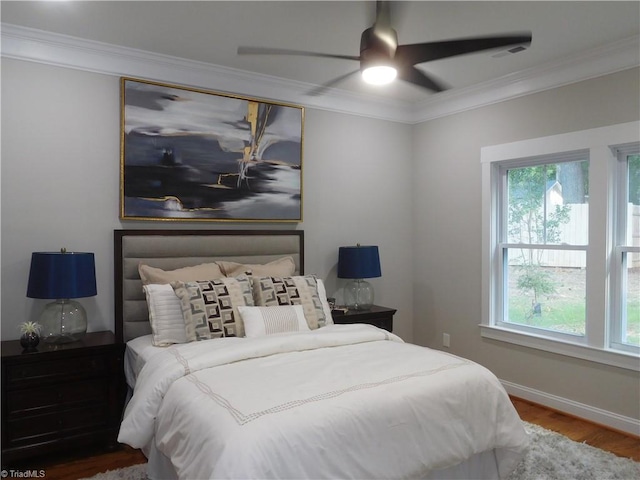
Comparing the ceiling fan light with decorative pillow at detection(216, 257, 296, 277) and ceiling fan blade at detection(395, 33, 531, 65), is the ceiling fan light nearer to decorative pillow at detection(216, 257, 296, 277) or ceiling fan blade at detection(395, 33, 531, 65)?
ceiling fan blade at detection(395, 33, 531, 65)

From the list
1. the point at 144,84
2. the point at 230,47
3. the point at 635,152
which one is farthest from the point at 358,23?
the point at 635,152

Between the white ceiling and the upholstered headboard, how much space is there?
53.5 inches

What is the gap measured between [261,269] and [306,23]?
180 centimetres

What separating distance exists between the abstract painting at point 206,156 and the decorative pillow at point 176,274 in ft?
1.40

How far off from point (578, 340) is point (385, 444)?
7.97 feet

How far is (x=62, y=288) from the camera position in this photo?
2.90 metres

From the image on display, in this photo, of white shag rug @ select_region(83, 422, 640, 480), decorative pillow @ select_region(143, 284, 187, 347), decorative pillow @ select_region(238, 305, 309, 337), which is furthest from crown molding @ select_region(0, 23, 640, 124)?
white shag rug @ select_region(83, 422, 640, 480)

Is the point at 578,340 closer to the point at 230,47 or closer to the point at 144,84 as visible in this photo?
the point at 230,47

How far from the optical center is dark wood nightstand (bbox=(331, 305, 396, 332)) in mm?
3957

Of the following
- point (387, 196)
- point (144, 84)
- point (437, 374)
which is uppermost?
point (144, 84)

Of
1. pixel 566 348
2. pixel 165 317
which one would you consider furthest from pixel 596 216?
pixel 165 317

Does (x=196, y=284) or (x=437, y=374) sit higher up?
(x=196, y=284)

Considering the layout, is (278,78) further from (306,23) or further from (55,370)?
(55,370)

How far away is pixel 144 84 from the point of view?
3529 millimetres
